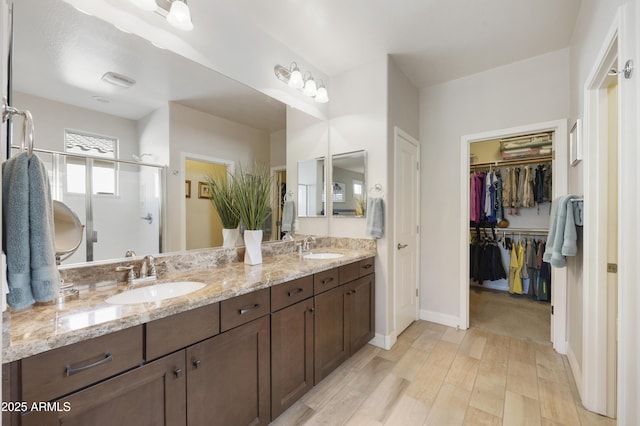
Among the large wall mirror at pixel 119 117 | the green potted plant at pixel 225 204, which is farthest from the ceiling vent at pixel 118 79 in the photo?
the green potted plant at pixel 225 204

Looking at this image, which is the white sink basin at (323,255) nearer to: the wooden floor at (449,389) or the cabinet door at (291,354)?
the cabinet door at (291,354)

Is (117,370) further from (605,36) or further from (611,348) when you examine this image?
(605,36)

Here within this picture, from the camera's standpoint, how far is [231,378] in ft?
4.32

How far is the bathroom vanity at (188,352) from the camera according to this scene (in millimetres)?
832

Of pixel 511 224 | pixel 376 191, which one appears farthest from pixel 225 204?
pixel 511 224

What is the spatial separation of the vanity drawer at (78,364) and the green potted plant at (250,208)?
3.13ft

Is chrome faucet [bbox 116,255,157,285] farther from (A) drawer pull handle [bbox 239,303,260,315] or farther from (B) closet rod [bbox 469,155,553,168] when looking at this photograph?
(B) closet rod [bbox 469,155,553,168]

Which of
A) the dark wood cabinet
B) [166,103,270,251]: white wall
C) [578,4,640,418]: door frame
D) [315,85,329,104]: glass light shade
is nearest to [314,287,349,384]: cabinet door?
the dark wood cabinet

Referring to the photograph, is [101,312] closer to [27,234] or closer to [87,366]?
[87,366]

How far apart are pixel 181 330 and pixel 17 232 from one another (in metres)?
0.62

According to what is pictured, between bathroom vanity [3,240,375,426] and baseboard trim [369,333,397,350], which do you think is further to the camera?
baseboard trim [369,333,397,350]

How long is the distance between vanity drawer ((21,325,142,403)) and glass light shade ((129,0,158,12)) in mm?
1602

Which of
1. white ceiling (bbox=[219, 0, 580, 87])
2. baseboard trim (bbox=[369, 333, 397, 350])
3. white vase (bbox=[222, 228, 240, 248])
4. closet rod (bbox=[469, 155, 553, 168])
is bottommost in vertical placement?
baseboard trim (bbox=[369, 333, 397, 350])

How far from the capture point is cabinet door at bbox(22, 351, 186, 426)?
2.80ft
